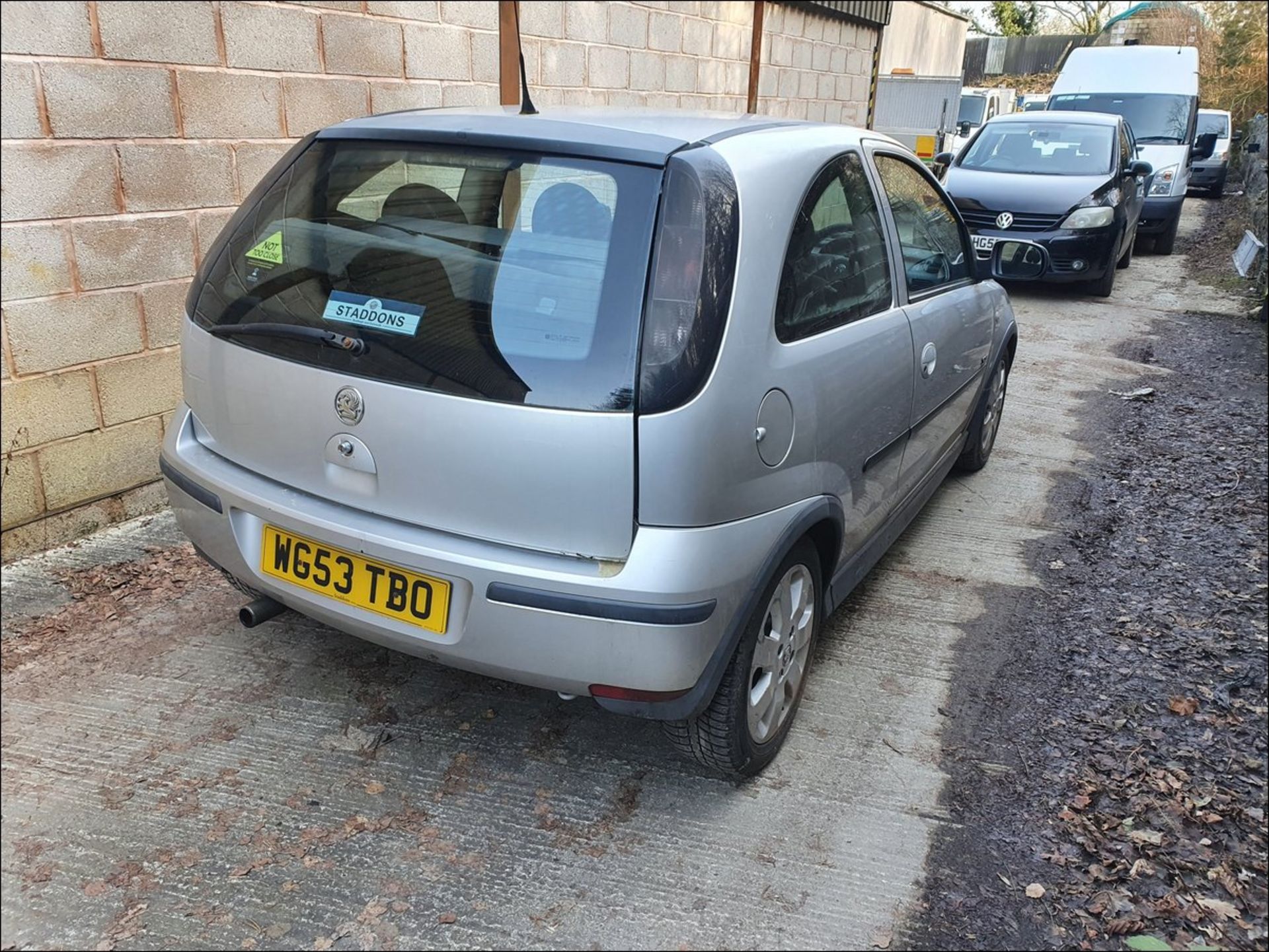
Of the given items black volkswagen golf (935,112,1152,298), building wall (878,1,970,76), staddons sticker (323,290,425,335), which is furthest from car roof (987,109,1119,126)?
building wall (878,1,970,76)

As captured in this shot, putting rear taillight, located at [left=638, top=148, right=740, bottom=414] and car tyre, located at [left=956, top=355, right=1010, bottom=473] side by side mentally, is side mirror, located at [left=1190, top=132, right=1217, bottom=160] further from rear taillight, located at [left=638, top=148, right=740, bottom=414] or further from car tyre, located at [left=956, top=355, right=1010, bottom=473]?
rear taillight, located at [left=638, top=148, right=740, bottom=414]

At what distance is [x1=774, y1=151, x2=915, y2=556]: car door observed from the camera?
254 centimetres

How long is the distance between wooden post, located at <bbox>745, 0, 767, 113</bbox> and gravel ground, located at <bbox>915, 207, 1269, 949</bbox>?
18.7 ft

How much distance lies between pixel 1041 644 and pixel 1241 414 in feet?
12.1

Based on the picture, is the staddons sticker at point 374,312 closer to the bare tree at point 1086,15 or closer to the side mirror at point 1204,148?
the side mirror at point 1204,148

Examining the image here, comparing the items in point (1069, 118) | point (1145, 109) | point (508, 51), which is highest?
point (508, 51)

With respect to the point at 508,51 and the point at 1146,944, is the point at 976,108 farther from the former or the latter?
the point at 1146,944

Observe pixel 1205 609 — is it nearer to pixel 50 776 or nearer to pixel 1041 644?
pixel 1041 644

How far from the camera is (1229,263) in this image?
39.2ft

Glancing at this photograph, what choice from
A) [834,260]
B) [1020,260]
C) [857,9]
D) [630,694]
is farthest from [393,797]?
[857,9]

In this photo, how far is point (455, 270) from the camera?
229 cm

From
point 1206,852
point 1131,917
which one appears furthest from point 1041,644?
point 1131,917

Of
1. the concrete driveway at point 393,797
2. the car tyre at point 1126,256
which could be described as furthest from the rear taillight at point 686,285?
the car tyre at point 1126,256

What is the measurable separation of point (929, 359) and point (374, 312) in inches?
79.1
